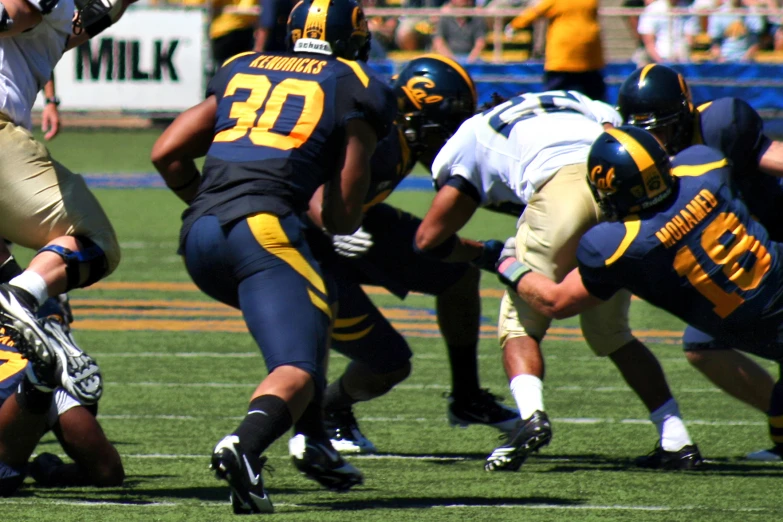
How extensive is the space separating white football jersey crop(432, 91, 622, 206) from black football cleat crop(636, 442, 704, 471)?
3.46 feet

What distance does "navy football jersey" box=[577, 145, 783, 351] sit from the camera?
15.5 ft

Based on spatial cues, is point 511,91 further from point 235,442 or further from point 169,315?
point 235,442

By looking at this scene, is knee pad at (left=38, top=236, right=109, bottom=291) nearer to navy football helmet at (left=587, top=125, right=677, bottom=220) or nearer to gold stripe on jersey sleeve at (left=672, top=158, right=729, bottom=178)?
navy football helmet at (left=587, top=125, right=677, bottom=220)

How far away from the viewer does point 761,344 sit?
4.91m

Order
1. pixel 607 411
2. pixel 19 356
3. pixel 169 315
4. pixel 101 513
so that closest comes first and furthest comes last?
pixel 101 513
pixel 19 356
pixel 607 411
pixel 169 315

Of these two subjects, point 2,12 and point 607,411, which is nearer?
point 2,12

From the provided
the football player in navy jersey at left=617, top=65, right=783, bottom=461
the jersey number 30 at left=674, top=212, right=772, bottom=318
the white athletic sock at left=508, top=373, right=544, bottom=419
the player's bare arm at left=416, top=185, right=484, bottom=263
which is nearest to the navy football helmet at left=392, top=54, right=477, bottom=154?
the player's bare arm at left=416, top=185, right=484, bottom=263

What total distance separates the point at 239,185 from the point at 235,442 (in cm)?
85

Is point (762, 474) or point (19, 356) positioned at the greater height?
point (19, 356)

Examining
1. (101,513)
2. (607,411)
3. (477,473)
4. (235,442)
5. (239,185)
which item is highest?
(239,185)

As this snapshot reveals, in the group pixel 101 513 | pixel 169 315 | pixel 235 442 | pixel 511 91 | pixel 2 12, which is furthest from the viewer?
pixel 511 91

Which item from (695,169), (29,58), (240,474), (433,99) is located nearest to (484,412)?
(433,99)

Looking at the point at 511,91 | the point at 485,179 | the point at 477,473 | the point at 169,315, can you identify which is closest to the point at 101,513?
the point at 477,473

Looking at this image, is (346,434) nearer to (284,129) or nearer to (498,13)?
(284,129)
